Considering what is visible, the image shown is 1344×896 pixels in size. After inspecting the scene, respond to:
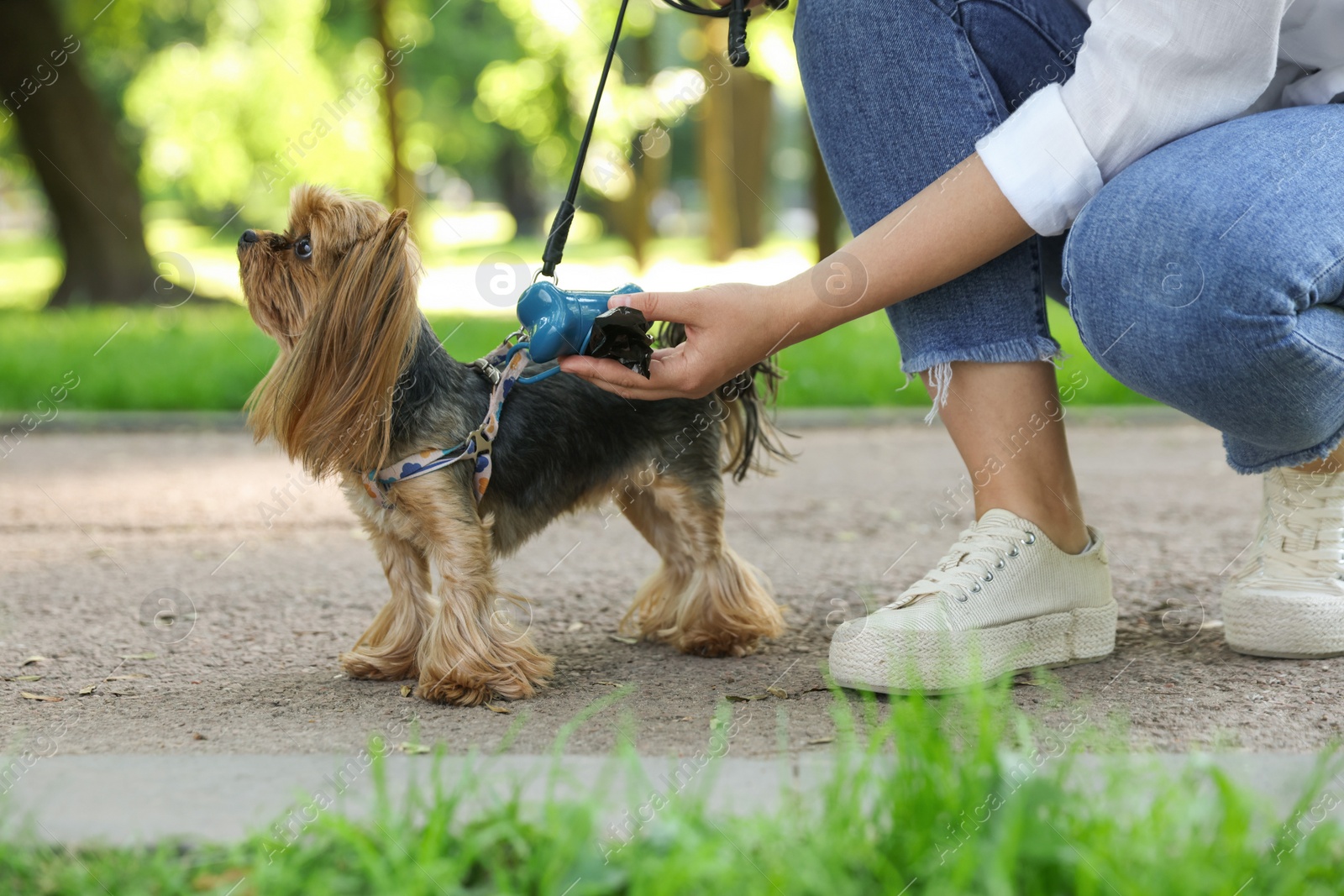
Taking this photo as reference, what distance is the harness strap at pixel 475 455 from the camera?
2.94m

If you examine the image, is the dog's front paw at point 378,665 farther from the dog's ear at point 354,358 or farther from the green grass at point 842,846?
the green grass at point 842,846

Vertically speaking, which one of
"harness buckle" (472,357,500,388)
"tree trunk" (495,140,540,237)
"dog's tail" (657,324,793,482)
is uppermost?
"tree trunk" (495,140,540,237)

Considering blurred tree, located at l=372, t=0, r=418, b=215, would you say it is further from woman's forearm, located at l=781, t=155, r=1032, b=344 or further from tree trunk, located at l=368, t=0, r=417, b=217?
woman's forearm, located at l=781, t=155, r=1032, b=344

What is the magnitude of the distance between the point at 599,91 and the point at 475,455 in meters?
0.93

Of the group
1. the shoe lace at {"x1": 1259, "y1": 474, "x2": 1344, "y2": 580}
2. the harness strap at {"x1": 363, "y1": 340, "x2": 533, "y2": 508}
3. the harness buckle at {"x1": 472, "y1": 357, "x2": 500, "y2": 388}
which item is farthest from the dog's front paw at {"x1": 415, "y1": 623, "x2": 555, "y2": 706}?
the shoe lace at {"x1": 1259, "y1": 474, "x2": 1344, "y2": 580}

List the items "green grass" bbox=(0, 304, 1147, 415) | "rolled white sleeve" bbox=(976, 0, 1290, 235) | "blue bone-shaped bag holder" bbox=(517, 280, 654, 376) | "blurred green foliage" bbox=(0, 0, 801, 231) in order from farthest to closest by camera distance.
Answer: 1. "blurred green foliage" bbox=(0, 0, 801, 231)
2. "green grass" bbox=(0, 304, 1147, 415)
3. "blue bone-shaped bag holder" bbox=(517, 280, 654, 376)
4. "rolled white sleeve" bbox=(976, 0, 1290, 235)

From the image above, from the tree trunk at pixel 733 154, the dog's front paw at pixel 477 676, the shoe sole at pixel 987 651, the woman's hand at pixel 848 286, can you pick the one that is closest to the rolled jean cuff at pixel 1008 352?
the woman's hand at pixel 848 286

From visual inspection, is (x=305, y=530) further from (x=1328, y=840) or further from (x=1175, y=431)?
(x=1175, y=431)

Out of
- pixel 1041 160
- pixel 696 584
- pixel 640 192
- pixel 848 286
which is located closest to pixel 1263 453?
pixel 1041 160

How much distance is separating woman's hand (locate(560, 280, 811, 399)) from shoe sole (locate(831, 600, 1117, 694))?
2.22 feet

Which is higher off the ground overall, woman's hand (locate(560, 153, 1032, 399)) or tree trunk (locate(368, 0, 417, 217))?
tree trunk (locate(368, 0, 417, 217))

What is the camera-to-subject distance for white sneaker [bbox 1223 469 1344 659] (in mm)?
2818

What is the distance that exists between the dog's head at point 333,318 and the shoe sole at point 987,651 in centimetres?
121

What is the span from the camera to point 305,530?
5219mm
